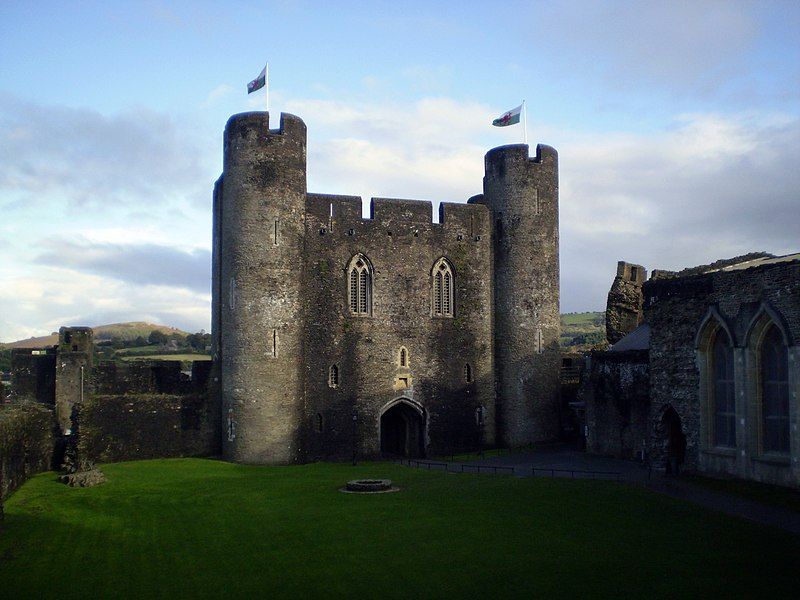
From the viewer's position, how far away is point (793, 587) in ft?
45.0

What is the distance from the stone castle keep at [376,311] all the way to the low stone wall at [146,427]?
1127mm

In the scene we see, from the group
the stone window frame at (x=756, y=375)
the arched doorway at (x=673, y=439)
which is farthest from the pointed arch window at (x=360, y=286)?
the stone window frame at (x=756, y=375)

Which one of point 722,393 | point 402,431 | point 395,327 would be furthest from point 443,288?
point 722,393

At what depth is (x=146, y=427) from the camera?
3288cm

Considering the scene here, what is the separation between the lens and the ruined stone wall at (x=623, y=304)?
141 ft

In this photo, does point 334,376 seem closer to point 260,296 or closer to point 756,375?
point 260,296

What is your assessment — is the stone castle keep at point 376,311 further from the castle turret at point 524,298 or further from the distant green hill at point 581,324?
the distant green hill at point 581,324

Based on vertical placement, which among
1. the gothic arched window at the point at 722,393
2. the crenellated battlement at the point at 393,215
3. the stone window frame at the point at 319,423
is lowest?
the stone window frame at the point at 319,423

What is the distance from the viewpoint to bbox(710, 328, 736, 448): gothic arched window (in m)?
24.9

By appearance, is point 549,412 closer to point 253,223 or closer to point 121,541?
point 253,223

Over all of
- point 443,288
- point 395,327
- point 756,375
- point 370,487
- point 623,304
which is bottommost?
point 370,487

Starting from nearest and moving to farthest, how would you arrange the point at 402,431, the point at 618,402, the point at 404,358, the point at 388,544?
the point at 388,544, the point at 618,402, the point at 404,358, the point at 402,431

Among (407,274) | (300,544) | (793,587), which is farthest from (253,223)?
(793,587)

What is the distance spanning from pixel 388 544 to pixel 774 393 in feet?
42.4
